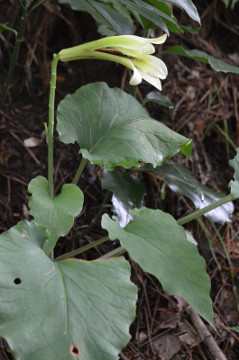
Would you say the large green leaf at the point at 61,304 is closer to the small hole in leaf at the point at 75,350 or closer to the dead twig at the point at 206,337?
the small hole in leaf at the point at 75,350

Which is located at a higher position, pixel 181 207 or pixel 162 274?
pixel 162 274

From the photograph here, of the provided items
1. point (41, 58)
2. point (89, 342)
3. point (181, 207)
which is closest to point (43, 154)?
point (41, 58)

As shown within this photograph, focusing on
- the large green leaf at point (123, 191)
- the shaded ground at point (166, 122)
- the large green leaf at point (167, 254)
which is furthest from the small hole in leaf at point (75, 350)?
the large green leaf at point (123, 191)

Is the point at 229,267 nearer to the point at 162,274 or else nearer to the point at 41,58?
the point at 162,274

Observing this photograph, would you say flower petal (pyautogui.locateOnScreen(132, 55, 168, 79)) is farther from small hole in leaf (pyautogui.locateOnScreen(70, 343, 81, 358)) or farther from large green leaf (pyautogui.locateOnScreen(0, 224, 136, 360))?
small hole in leaf (pyautogui.locateOnScreen(70, 343, 81, 358))

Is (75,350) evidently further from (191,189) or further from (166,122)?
(166,122)

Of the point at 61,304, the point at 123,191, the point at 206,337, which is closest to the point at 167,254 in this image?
the point at 61,304
